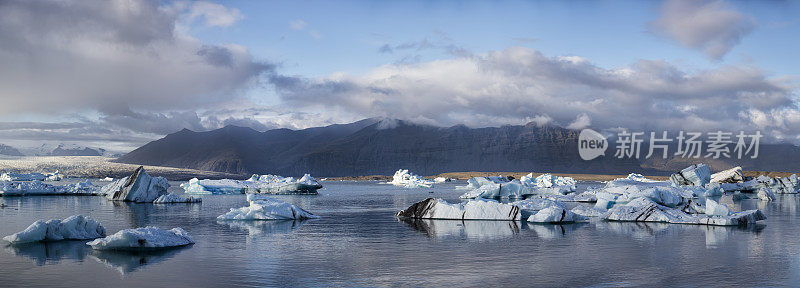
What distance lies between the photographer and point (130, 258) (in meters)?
16.0

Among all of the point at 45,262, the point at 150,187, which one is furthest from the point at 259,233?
the point at 150,187

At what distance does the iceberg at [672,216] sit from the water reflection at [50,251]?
71.3 ft

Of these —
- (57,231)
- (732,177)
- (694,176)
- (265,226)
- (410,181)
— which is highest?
(694,176)

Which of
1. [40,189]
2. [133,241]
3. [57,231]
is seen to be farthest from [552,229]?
[40,189]

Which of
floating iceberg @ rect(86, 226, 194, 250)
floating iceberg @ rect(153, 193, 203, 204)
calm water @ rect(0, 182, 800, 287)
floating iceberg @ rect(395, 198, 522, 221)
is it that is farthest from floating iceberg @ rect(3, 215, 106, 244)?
floating iceberg @ rect(153, 193, 203, 204)

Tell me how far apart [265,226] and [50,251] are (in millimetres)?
9352

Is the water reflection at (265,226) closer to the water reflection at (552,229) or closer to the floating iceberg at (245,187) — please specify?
the water reflection at (552,229)

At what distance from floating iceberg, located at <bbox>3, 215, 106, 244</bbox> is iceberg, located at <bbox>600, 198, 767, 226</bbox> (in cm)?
2147

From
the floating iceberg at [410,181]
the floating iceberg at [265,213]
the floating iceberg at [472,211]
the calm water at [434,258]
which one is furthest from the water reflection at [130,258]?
the floating iceberg at [410,181]

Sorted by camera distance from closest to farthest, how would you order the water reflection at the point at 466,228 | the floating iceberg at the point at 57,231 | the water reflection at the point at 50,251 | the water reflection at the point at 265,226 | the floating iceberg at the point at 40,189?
1. the water reflection at the point at 50,251
2. the floating iceberg at the point at 57,231
3. the water reflection at the point at 466,228
4. the water reflection at the point at 265,226
5. the floating iceberg at the point at 40,189

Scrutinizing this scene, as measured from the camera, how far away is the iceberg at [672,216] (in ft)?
85.7

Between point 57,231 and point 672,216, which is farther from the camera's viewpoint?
point 672,216

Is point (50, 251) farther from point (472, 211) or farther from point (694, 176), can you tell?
point (694, 176)

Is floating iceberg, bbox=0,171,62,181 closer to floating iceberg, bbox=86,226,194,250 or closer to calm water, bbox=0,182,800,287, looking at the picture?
calm water, bbox=0,182,800,287
